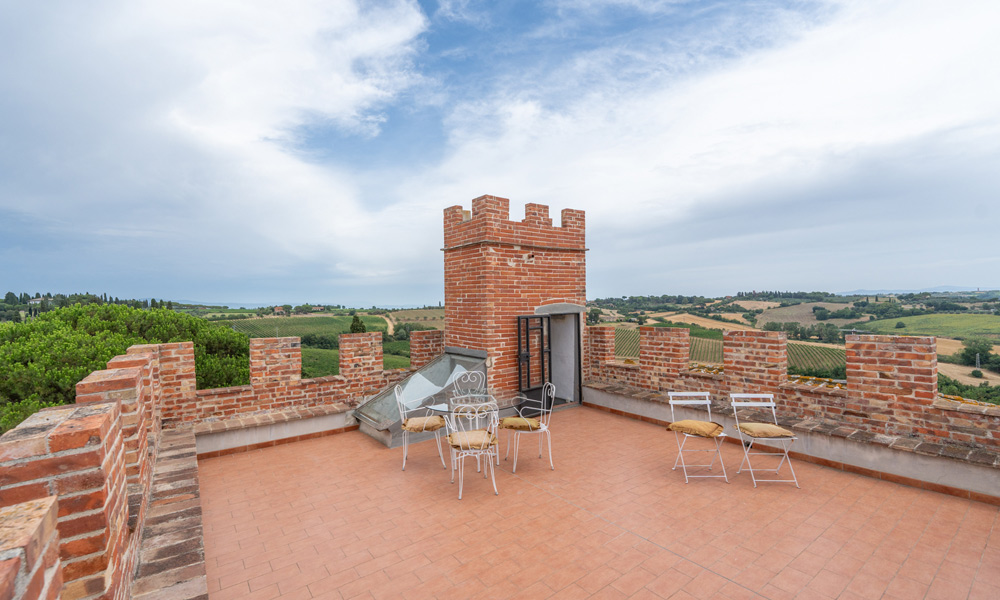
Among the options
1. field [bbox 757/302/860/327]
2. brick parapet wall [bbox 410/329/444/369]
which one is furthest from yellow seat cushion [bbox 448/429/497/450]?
field [bbox 757/302/860/327]

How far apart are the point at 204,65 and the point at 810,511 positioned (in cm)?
968

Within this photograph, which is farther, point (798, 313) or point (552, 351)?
point (798, 313)

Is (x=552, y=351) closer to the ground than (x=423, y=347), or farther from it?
closer to the ground

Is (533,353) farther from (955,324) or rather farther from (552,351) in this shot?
(955,324)

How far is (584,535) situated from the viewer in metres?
3.67

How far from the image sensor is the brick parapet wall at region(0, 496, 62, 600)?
937 millimetres

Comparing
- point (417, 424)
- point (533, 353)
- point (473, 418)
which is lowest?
point (473, 418)

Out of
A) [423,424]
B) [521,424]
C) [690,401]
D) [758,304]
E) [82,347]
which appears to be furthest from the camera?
[758,304]

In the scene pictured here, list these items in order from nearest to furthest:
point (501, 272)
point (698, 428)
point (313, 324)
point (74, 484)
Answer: point (74, 484) < point (698, 428) < point (501, 272) < point (313, 324)

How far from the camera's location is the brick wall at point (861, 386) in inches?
179

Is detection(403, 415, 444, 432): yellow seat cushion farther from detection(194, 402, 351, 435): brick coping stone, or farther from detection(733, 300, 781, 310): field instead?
detection(733, 300, 781, 310): field

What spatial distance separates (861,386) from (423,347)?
258 inches

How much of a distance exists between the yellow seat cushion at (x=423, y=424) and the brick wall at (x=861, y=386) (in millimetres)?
3980

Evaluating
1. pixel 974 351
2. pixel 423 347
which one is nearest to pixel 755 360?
pixel 423 347
